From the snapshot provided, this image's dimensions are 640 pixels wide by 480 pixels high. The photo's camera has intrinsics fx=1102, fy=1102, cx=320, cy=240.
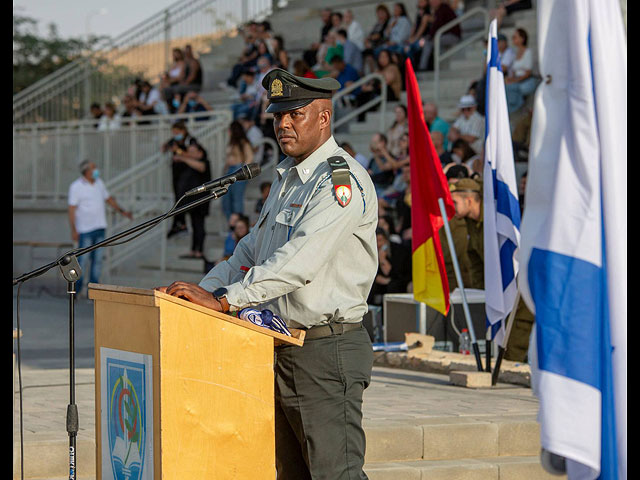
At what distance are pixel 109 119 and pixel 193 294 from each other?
18.7 metres

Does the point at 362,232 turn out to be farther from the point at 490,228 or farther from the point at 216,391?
the point at 490,228

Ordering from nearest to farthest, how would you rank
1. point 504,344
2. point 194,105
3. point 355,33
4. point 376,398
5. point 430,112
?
point 376,398 < point 504,344 < point 430,112 < point 355,33 < point 194,105

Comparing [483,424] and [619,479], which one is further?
[483,424]

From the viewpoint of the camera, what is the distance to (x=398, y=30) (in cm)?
1888

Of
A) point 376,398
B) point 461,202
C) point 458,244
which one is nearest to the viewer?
point 376,398

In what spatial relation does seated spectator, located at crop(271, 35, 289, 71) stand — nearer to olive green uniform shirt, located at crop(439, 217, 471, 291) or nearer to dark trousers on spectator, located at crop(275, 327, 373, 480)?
olive green uniform shirt, located at crop(439, 217, 471, 291)

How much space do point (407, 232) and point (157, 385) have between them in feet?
30.9

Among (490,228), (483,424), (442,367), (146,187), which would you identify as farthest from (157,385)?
(146,187)

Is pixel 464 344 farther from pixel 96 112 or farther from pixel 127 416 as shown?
pixel 96 112

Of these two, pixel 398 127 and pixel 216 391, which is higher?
pixel 398 127

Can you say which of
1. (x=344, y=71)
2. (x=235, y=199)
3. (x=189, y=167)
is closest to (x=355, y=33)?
(x=344, y=71)

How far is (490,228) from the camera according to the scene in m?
8.87

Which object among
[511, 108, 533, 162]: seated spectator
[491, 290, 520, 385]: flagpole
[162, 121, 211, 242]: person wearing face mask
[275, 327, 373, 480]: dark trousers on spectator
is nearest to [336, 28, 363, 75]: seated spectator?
[162, 121, 211, 242]: person wearing face mask

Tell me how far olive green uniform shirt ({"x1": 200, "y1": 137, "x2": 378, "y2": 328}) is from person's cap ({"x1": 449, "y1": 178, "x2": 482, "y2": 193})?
5887 mm
